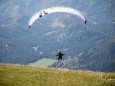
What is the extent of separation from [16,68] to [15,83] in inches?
257

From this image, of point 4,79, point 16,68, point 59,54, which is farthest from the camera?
point 59,54

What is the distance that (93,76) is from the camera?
29.8 m

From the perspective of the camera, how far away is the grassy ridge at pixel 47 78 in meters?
25.7

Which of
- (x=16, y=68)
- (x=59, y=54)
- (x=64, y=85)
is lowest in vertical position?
(x=64, y=85)

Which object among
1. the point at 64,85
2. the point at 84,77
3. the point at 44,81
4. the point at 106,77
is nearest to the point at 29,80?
the point at 44,81

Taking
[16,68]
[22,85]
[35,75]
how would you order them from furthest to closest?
[16,68] < [35,75] < [22,85]

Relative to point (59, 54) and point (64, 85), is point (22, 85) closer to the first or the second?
point (64, 85)

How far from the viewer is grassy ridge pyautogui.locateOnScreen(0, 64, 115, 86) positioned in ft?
84.2

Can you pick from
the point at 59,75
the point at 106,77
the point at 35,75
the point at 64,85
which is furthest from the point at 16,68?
the point at 106,77

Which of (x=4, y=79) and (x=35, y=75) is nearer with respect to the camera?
(x=4, y=79)

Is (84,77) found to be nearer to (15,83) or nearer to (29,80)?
(29,80)

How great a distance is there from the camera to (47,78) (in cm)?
2764

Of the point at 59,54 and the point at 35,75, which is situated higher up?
the point at 59,54

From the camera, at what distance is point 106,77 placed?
29891mm
